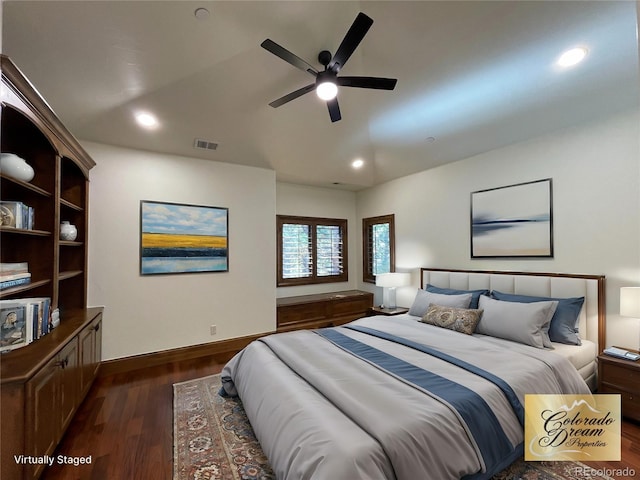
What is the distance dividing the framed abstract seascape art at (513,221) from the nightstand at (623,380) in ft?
3.73

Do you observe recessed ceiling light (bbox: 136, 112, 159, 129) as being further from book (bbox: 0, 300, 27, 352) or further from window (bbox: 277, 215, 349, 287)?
window (bbox: 277, 215, 349, 287)

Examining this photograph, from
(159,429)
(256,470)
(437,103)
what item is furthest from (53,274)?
(437,103)

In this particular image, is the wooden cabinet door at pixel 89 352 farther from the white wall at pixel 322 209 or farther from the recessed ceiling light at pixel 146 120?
the white wall at pixel 322 209

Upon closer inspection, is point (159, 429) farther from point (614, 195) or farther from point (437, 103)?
point (614, 195)

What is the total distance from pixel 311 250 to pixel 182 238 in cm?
239

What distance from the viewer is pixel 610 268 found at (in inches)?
107

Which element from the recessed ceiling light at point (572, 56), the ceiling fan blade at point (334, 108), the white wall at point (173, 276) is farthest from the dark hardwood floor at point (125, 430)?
the recessed ceiling light at point (572, 56)

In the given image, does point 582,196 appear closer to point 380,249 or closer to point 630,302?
point 630,302

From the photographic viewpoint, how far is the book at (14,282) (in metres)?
1.92

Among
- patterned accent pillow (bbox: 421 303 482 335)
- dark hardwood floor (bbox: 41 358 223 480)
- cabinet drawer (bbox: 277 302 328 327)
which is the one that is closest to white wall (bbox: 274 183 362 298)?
cabinet drawer (bbox: 277 302 328 327)

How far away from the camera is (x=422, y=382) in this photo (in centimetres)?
185

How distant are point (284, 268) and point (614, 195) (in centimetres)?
433

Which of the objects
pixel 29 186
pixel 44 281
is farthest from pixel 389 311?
pixel 29 186

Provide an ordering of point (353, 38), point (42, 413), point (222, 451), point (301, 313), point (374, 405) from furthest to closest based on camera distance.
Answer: point (301, 313)
point (222, 451)
point (353, 38)
point (42, 413)
point (374, 405)
